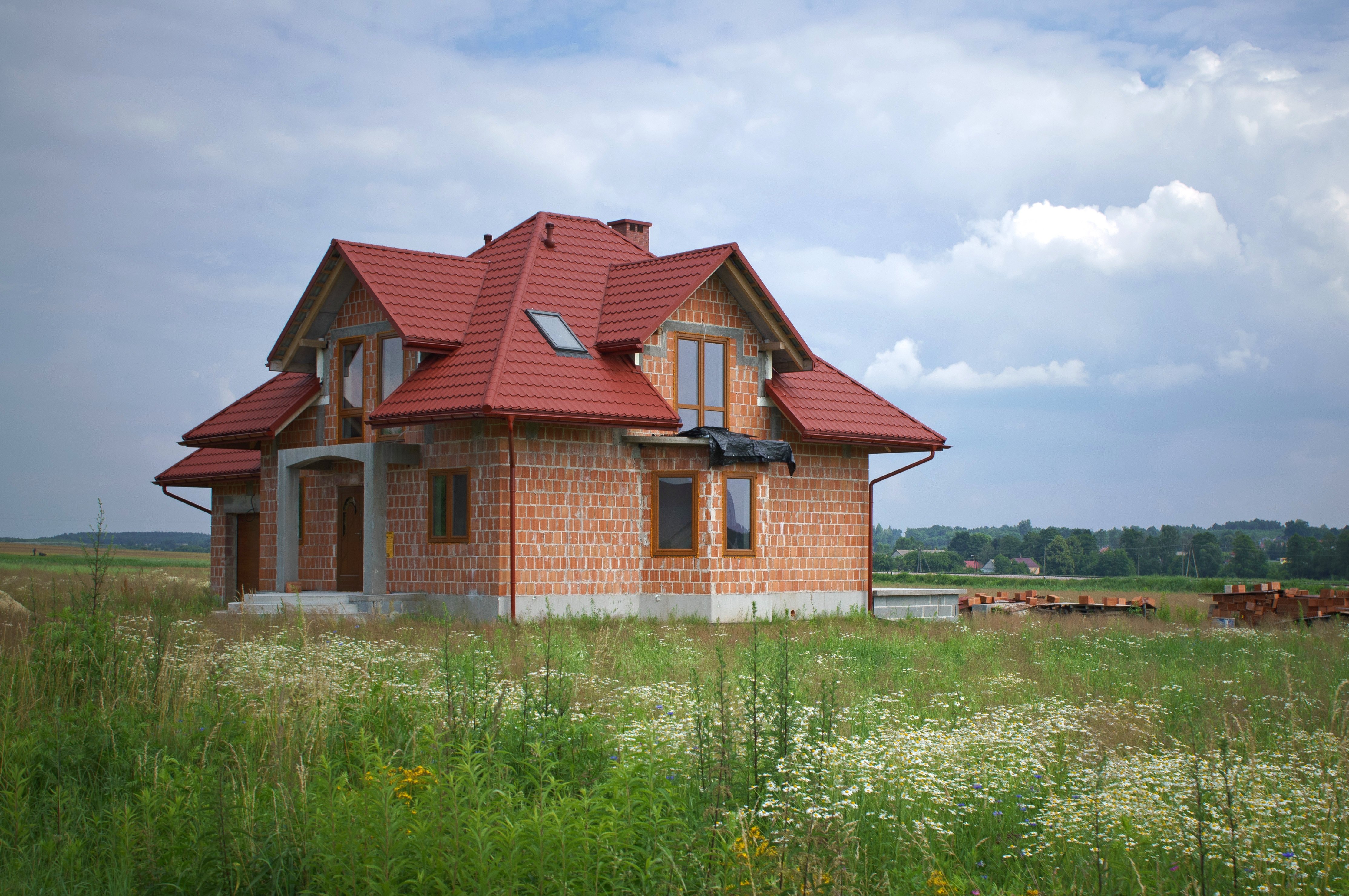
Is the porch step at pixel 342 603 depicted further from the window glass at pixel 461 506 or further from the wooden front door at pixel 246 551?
the wooden front door at pixel 246 551

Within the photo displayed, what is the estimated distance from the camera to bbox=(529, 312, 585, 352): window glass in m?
20.2

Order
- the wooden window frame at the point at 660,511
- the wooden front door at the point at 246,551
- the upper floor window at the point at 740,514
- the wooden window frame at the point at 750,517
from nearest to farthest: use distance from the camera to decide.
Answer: the wooden window frame at the point at 660,511
the wooden window frame at the point at 750,517
the upper floor window at the point at 740,514
the wooden front door at the point at 246,551

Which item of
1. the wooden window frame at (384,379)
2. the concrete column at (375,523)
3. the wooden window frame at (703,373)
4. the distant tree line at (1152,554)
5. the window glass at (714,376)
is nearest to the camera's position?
the concrete column at (375,523)

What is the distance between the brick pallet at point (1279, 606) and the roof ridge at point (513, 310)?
16.3 metres

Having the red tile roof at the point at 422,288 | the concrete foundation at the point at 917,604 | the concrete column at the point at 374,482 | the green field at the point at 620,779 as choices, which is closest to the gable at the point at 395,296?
the red tile roof at the point at 422,288

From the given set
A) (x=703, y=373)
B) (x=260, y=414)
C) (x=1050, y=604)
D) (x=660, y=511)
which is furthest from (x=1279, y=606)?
(x=260, y=414)

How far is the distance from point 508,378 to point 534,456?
5.02 ft

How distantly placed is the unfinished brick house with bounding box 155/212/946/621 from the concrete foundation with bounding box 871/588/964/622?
47.4 inches

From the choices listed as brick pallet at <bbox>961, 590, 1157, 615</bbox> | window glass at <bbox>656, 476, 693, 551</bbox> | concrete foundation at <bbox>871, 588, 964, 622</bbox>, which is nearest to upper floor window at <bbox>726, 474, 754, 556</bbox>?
window glass at <bbox>656, 476, 693, 551</bbox>

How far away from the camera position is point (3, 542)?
110375mm

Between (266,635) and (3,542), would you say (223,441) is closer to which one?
(266,635)

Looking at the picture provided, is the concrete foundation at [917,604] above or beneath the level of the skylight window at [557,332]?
beneath

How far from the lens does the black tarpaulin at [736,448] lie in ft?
66.1

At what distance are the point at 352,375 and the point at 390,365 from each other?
3.96ft
